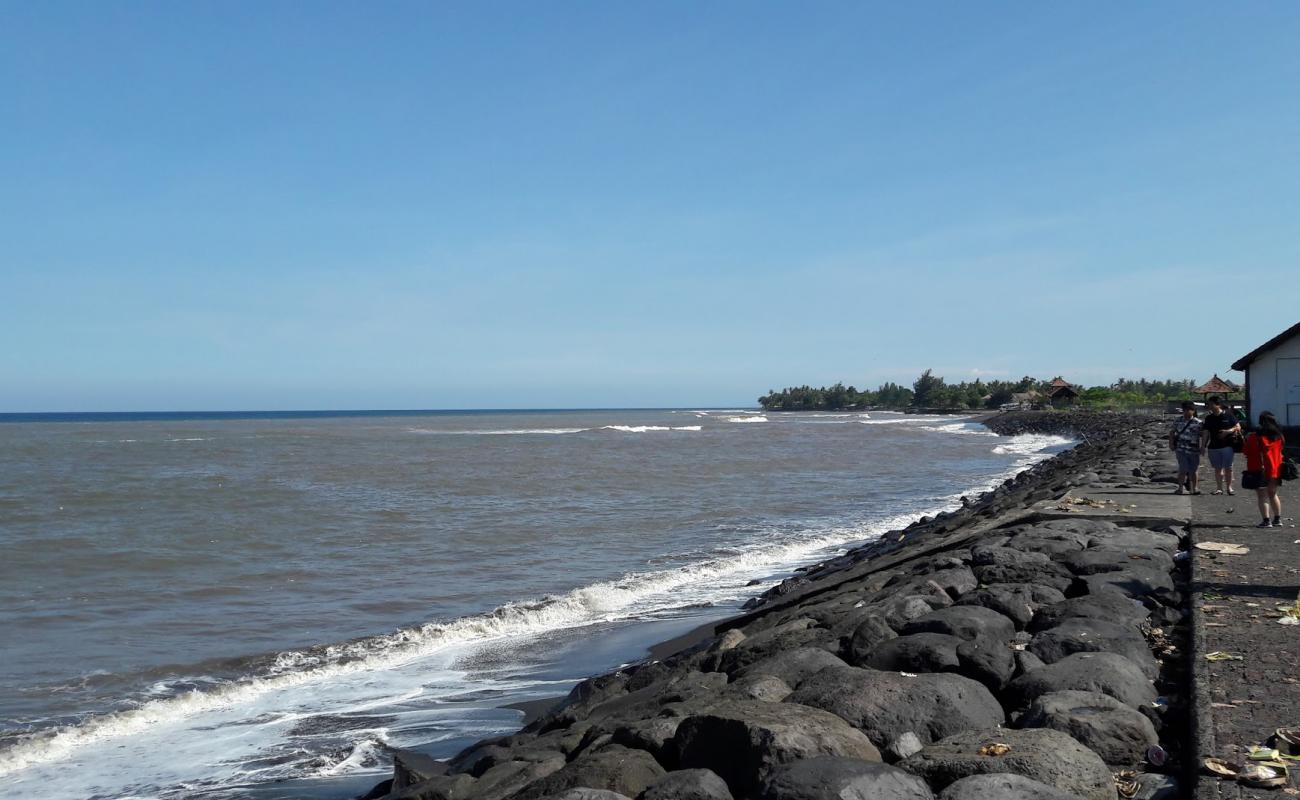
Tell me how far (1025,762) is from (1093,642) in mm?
1916

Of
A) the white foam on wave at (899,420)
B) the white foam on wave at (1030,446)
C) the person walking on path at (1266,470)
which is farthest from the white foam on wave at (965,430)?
the person walking on path at (1266,470)

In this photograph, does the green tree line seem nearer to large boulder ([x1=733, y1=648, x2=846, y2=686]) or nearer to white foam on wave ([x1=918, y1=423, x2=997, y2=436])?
white foam on wave ([x1=918, y1=423, x2=997, y2=436])

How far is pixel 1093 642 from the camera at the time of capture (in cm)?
522

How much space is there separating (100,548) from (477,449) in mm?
31713

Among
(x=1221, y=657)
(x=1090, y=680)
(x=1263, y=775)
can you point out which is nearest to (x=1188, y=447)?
(x=1221, y=657)

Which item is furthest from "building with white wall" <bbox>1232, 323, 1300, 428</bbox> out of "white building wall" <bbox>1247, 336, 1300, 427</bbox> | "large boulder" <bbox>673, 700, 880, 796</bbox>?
"large boulder" <bbox>673, 700, 880, 796</bbox>

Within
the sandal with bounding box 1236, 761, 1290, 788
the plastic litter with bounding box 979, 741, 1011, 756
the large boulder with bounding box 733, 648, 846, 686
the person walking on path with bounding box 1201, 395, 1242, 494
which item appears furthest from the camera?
the person walking on path with bounding box 1201, 395, 1242, 494

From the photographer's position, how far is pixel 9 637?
9867mm

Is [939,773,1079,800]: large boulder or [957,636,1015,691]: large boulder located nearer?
[939,773,1079,800]: large boulder

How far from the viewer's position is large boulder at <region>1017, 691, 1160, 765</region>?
155 inches

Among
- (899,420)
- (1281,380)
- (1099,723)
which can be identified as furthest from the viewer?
(899,420)

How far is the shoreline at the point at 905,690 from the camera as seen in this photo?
12.4 ft

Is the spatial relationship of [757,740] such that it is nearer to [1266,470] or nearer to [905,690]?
[905,690]

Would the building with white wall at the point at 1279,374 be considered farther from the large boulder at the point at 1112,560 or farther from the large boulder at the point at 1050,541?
the large boulder at the point at 1112,560
